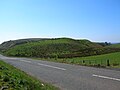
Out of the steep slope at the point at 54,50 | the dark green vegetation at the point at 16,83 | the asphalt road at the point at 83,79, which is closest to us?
the dark green vegetation at the point at 16,83

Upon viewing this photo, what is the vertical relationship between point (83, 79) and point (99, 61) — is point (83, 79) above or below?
above

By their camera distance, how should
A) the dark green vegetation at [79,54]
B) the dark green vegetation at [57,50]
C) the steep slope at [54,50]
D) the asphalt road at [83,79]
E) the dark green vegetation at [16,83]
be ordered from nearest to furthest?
the dark green vegetation at [16,83], the asphalt road at [83,79], the dark green vegetation at [79,54], the dark green vegetation at [57,50], the steep slope at [54,50]

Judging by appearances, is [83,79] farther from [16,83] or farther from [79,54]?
[79,54]

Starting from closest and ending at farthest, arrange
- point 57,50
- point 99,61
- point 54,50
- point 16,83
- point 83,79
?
point 16,83 < point 83,79 < point 99,61 < point 54,50 < point 57,50

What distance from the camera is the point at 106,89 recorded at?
1160cm

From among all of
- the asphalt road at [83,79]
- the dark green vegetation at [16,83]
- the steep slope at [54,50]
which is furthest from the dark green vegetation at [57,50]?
the dark green vegetation at [16,83]

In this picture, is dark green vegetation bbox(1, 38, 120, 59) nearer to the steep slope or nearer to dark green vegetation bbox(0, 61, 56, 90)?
the steep slope

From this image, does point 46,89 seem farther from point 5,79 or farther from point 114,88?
point 114,88

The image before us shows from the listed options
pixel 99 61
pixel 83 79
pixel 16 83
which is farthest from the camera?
pixel 99 61

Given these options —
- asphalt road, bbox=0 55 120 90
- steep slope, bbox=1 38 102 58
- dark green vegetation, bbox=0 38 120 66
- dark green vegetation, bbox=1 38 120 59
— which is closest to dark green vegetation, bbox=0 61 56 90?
asphalt road, bbox=0 55 120 90

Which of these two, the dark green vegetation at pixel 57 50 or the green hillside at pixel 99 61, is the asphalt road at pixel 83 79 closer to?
the green hillside at pixel 99 61

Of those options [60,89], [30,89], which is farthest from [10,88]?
[60,89]

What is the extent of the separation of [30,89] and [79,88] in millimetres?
3155

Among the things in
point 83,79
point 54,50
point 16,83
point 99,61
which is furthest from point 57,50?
point 16,83
